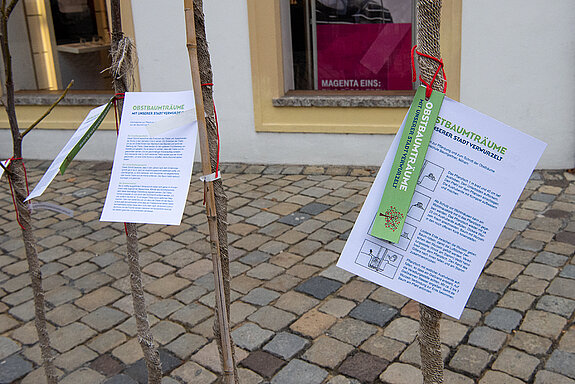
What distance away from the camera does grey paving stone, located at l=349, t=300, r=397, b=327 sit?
3.90 meters

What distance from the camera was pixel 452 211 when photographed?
6.35ft

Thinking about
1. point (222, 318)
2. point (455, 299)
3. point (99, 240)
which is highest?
point (455, 299)

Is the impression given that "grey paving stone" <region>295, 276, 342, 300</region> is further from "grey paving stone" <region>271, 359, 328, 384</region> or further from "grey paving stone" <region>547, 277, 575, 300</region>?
"grey paving stone" <region>547, 277, 575, 300</region>

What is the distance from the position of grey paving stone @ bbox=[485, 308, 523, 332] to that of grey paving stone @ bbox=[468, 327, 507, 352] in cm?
6

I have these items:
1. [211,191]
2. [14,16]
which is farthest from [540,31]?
[14,16]

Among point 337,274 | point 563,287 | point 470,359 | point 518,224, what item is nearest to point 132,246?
point 470,359

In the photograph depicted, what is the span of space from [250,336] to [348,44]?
4555 mm

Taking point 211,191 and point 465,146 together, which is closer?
point 465,146

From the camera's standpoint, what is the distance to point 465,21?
6.29 metres

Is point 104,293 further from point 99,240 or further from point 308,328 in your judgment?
point 308,328

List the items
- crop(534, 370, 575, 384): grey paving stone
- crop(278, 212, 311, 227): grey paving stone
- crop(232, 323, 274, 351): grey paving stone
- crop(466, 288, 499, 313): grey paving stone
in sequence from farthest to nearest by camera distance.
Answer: crop(278, 212, 311, 227): grey paving stone → crop(466, 288, 499, 313): grey paving stone → crop(232, 323, 274, 351): grey paving stone → crop(534, 370, 575, 384): grey paving stone

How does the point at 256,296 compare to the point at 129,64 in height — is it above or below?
below

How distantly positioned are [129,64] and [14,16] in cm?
714

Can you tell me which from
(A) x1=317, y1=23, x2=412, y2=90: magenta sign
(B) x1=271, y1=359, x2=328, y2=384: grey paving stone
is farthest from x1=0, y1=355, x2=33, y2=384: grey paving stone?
(A) x1=317, y1=23, x2=412, y2=90: magenta sign
